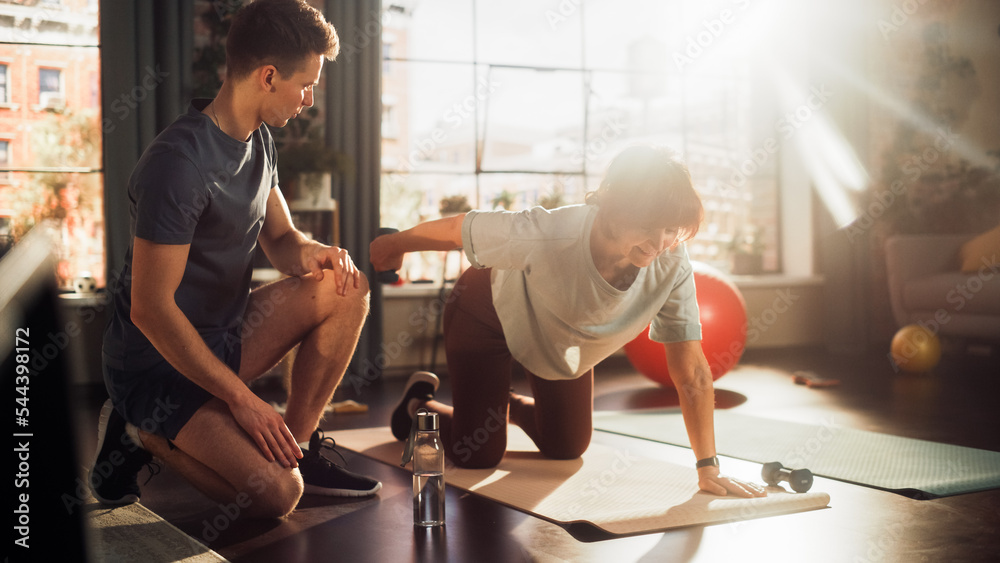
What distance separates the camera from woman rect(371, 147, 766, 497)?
1.88 metres

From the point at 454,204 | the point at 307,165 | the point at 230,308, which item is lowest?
the point at 230,308

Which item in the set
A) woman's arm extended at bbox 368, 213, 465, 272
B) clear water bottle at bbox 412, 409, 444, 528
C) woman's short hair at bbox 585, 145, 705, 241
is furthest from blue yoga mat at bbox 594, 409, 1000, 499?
woman's arm extended at bbox 368, 213, 465, 272

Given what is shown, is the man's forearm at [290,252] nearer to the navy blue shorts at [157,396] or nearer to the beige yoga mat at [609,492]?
the navy blue shorts at [157,396]

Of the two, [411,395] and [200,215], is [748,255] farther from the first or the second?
[200,215]

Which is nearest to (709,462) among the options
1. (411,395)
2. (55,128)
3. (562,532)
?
(562,532)

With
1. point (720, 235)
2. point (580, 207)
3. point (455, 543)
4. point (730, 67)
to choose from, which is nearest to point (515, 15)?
point (730, 67)

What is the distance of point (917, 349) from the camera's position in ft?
14.5

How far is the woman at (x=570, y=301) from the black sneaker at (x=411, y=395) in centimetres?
22

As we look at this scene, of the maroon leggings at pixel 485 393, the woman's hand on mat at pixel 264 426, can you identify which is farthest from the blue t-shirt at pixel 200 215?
the maroon leggings at pixel 485 393

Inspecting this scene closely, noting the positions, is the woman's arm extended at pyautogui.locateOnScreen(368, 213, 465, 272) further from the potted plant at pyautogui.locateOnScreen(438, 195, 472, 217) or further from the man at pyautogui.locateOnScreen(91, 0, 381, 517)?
the potted plant at pyautogui.locateOnScreen(438, 195, 472, 217)

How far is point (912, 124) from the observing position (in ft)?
19.0

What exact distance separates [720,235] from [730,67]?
47.6 inches

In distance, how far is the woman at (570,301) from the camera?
73.9 inches

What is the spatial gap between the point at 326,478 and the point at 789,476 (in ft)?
3.83
